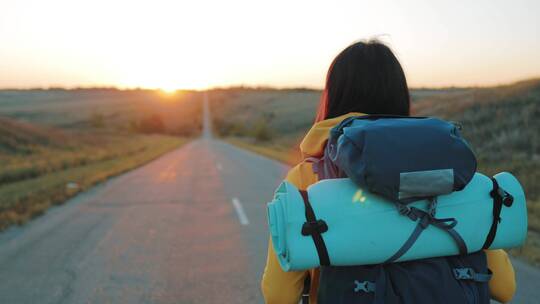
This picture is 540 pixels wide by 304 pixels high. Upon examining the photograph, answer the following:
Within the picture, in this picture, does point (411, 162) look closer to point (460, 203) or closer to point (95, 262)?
point (460, 203)

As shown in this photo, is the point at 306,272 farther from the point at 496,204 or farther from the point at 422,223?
the point at 496,204

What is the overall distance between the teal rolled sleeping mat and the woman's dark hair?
0.36 meters

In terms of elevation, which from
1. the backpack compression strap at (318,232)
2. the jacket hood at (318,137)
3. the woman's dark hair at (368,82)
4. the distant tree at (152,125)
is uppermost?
the woman's dark hair at (368,82)

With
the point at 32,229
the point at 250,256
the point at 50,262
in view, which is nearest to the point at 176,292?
the point at 250,256

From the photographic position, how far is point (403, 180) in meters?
1.41

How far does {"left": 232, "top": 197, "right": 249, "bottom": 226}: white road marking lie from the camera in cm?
762

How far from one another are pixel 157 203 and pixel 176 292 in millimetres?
5339

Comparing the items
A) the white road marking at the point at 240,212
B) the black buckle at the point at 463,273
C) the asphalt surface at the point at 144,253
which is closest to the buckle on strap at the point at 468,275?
the black buckle at the point at 463,273

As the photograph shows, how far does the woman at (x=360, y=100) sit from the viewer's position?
5.47 ft

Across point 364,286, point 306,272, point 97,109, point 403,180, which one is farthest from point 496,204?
point 97,109

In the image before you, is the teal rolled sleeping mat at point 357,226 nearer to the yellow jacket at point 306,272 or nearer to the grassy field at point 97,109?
the yellow jacket at point 306,272

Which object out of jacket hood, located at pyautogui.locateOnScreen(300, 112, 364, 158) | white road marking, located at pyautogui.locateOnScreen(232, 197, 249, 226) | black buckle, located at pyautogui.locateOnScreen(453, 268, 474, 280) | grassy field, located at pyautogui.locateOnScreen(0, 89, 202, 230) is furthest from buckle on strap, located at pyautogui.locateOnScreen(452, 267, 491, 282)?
grassy field, located at pyautogui.locateOnScreen(0, 89, 202, 230)

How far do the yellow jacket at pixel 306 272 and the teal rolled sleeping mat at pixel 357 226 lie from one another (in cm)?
13

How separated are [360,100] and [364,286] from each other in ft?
2.15
